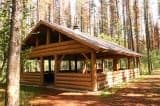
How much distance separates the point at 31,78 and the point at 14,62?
1424 centimetres

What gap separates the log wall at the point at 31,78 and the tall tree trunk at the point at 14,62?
42.2 feet

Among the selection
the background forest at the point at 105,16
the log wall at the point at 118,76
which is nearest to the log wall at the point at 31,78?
the log wall at the point at 118,76

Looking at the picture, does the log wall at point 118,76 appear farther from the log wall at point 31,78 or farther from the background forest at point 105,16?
the background forest at point 105,16

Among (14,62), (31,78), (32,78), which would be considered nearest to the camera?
(14,62)

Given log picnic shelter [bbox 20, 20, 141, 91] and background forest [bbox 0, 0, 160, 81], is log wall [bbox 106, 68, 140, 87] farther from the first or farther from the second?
background forest [bbox 0, 0, 160, 81]

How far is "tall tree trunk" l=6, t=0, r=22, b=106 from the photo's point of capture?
675 centimetres

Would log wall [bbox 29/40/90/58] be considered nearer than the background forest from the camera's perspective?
Yes

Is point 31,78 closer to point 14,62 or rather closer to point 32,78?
point 32,78

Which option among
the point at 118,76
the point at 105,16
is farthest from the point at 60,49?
the point at 105,16

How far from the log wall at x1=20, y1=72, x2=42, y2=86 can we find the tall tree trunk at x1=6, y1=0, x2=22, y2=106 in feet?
42.2

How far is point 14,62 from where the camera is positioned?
6887mm

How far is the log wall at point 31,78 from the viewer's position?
19.8 meters

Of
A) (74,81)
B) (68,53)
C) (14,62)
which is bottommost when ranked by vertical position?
(74,81)

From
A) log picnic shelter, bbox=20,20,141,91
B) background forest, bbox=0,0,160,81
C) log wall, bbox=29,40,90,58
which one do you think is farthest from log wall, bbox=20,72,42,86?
background forest, bbox=0,0,160,81
